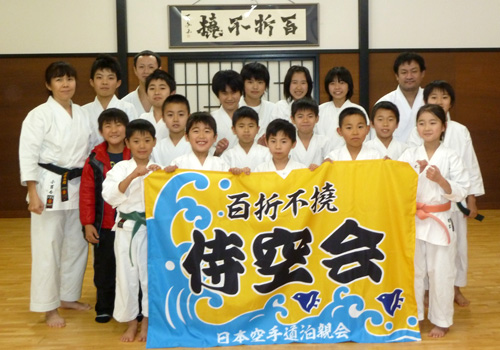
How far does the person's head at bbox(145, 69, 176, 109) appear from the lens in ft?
13.7

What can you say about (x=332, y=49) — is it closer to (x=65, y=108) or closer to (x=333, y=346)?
(x=65, y=108)

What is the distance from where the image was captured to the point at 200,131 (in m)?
3.49

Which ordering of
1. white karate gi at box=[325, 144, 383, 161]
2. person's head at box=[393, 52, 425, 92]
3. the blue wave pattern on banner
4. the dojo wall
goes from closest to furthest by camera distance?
the blue wave pattern on banner < white karate gi at box=[325, 144, 383, 161] < person's head at box=[393, 52, 425, 92] < the dojo wall

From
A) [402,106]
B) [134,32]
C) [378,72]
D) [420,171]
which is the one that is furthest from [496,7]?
→ [420,171]

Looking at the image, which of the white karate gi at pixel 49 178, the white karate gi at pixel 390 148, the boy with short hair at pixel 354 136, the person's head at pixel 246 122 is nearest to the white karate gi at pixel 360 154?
the boy with short hair at pixel 354 136

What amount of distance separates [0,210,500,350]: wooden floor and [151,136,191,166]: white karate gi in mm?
1060

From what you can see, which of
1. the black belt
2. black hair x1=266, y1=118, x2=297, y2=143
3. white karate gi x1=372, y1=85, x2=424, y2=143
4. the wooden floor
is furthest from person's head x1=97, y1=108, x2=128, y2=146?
white karate gi x1=372, y1=85, x2=424, y2=143

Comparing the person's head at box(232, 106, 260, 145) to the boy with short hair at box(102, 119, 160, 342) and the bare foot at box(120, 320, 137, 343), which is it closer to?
the boy with short hair at box(102, 119, 160, 342)

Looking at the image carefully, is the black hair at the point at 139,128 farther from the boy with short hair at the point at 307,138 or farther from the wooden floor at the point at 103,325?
the wooden floor at the point at 103,325

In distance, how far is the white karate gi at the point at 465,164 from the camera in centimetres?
395

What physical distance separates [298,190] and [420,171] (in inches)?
27.9

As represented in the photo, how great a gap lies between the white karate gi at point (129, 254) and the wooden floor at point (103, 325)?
22cm

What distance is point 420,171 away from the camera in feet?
11.2

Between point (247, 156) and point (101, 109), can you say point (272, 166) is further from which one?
point (101, 109)
